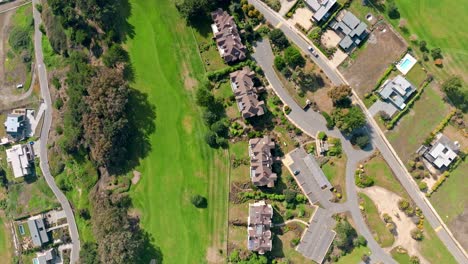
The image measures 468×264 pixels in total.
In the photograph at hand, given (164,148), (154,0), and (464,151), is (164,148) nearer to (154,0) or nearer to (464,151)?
(154,0)

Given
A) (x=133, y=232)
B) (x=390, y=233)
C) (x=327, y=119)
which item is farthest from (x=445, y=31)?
(x=133, y=232)

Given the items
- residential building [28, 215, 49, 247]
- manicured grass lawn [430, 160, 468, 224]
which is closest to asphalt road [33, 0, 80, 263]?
residential building [28, 215, 49, 247]

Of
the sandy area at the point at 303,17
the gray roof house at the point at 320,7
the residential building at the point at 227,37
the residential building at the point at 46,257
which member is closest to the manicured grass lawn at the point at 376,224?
the sandy area at the point at 303,17

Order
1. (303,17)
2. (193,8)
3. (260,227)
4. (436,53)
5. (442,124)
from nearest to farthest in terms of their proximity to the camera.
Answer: (260,227) → (193,8) → (436,53) → (442,124) → (303,17)

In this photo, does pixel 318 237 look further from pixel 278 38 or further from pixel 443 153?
A: pixel 278 38

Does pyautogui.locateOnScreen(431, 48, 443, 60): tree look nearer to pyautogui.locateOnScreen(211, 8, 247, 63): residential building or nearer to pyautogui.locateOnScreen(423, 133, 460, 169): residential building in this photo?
pyautogui.locateOnScreen(423, 133, 460, 169): residential building

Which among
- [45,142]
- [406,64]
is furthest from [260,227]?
[45,142]
